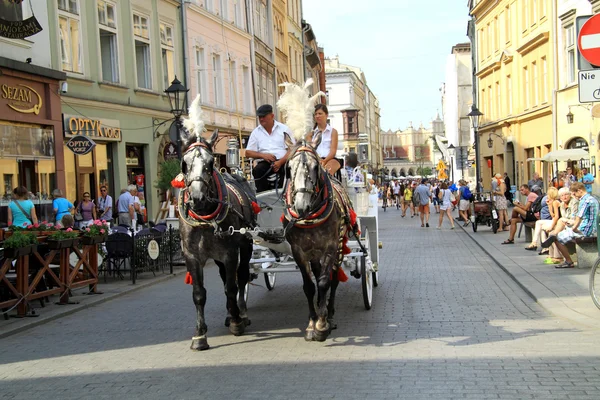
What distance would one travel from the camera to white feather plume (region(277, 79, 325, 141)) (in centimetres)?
751

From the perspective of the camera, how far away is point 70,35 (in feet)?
63.0

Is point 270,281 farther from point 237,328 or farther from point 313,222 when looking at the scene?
point 313,222

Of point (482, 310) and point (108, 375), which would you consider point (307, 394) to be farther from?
point (482, 310)

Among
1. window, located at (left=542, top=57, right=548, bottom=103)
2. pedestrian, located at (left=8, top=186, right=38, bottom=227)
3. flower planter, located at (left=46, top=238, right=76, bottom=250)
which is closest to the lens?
flower planter, located at (left=46, top=238, right=76, bottom=250)

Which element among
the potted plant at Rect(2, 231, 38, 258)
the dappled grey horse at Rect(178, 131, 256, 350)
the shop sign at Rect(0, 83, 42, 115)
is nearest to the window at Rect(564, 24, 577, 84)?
the shop sign at Rect(0, 83, 42, 115)

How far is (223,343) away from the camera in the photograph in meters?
7.68

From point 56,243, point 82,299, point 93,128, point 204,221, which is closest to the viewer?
point 204,221

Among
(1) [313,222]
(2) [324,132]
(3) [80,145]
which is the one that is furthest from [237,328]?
(3) [80,145]

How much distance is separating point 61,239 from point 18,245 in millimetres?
1199

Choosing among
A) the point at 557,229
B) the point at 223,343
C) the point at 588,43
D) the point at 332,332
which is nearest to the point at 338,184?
the point at 332,332

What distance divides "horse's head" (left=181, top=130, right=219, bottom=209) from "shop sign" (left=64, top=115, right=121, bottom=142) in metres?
12.1

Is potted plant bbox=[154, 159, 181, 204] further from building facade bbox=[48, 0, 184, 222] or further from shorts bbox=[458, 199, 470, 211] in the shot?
shorts bbox=[458, 199, 470, 211]

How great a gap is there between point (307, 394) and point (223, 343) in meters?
2.25

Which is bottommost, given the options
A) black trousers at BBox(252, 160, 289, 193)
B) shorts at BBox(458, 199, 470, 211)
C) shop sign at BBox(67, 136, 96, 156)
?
shorts at BBox(458, 199, 470, 211)
